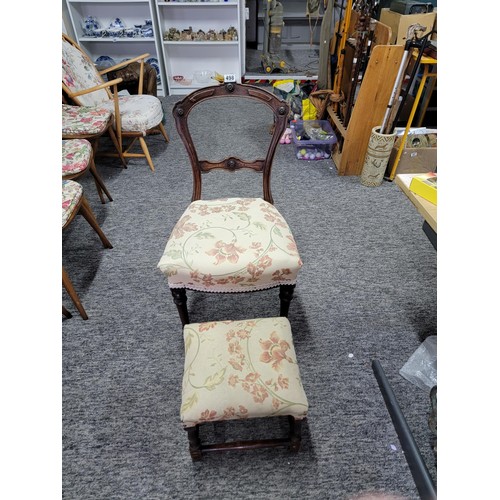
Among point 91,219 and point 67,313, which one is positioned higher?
point 91,219

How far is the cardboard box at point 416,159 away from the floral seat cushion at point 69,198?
2018 millimetres

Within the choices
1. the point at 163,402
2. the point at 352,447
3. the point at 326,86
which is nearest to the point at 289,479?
the point at 352,447

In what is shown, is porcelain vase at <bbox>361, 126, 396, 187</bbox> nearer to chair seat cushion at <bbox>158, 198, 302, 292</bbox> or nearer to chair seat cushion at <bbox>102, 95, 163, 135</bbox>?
chair seat cushion at <bbox>158, 198, 302, 292</bbox>

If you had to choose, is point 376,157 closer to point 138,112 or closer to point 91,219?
point 138,112

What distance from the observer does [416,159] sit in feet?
7.30

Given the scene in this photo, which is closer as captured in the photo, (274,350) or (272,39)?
(274,350)

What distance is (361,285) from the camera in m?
1.61

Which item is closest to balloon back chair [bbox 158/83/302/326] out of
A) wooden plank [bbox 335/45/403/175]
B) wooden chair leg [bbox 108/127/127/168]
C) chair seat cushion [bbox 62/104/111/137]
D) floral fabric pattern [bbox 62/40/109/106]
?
chair seat cushion [bbox 62/104/111/137]

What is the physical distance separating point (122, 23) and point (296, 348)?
3.98 m

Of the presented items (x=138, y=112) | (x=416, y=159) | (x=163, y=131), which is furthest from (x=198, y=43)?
(x=416, y=159)

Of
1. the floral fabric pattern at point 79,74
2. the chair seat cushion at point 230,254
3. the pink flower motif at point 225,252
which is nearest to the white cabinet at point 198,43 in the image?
the floral fabric pattern at point 79,74

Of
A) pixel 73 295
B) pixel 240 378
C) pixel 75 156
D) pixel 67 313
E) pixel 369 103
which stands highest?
pixel 369 103

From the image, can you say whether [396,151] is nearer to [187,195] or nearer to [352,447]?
[187,195]

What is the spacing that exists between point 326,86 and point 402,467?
9.86 feet
